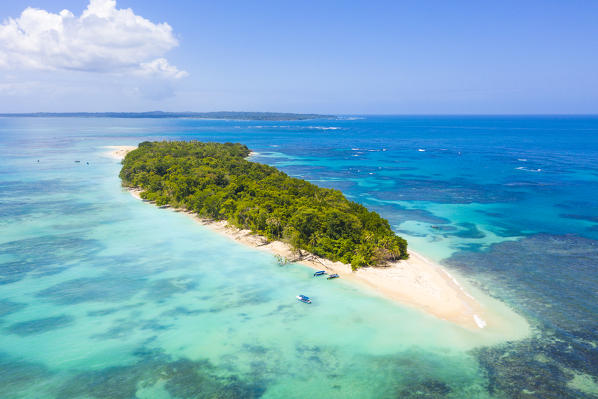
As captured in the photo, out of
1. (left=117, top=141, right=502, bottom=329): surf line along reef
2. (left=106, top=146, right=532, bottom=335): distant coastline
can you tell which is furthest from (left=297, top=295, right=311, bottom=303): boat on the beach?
(left=117, top=141, right=502, bottom=329): surf line along reef

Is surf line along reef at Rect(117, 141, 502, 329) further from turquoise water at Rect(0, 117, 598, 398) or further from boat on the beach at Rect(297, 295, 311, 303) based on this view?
boat on the beach at Rect(297, 295, 311, 303)

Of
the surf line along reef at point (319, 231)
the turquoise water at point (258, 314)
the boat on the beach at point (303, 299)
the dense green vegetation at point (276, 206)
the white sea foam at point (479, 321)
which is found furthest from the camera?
the dense green vegetation at point (276, 206)

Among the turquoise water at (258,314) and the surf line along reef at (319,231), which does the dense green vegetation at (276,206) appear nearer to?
the surf line along reef at (319,231)

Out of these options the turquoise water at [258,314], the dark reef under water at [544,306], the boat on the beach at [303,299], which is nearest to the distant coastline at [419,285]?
the turquoise water at [258,314]

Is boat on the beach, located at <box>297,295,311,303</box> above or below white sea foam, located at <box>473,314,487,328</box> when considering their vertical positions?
above

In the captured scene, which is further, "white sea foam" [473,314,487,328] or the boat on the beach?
the boat on the beach

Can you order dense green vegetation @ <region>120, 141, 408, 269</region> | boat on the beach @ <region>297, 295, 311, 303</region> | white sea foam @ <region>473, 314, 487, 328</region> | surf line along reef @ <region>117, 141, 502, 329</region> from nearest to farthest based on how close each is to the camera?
white sea foam @ <region>473, 314, 487, 328</region> < boat on the beach @ <region>297, 295, 311, 303</region> < surf line along reef @ <region>117, 141, 502, 329</region> < dense green vegetation @ <region>120, 141, 408, 269</region>
